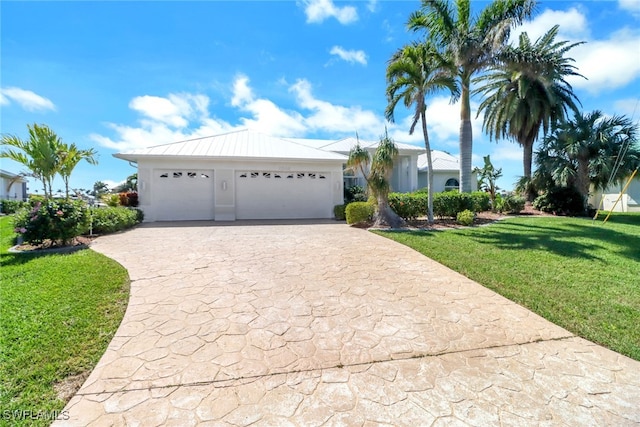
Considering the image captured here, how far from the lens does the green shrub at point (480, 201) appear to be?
568 inches

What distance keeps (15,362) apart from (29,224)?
21.0ft

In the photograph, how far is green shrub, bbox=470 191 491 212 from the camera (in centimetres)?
1444

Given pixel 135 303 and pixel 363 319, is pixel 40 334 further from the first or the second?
pixel 363 319

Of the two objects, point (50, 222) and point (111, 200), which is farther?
point (111, 200)

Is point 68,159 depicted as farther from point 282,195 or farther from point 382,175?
point 382,175

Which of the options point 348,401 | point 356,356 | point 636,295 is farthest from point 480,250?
point 348,401

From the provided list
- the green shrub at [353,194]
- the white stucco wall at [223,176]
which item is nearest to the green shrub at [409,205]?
the white stucco wall at [223,176]

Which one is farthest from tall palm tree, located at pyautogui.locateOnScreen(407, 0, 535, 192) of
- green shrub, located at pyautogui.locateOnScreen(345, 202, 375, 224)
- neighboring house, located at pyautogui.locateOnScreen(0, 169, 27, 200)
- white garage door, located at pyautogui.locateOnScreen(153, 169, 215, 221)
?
neighboring house, located at pyautogui.locateOnScreen(0, 169, 27, 200)

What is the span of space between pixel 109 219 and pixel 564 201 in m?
23.1

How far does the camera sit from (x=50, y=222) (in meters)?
7.54

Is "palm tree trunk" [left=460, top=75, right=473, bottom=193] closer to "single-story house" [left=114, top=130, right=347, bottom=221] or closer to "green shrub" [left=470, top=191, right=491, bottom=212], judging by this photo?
"green shrub" [left=470, top=191, right=491, bottom=212]

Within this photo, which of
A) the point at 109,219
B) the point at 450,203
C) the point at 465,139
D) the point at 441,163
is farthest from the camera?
the point at 441,163

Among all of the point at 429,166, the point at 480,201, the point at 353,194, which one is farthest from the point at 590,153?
the point at 353,194

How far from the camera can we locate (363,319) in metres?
4.16
